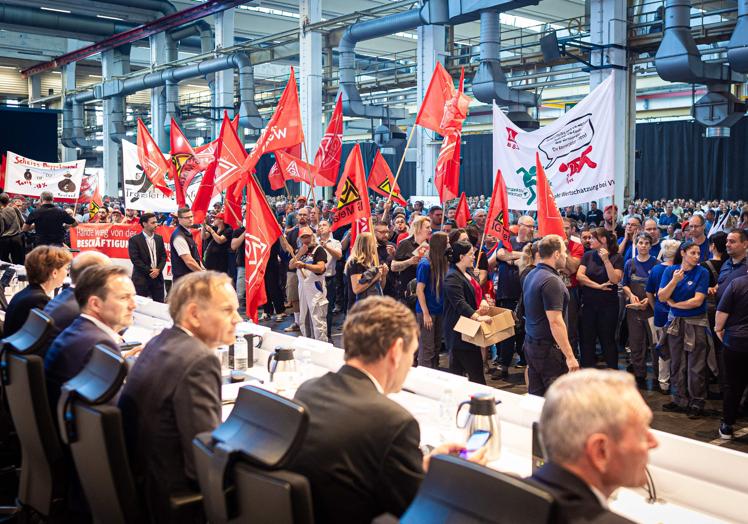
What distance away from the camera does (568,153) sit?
839cm

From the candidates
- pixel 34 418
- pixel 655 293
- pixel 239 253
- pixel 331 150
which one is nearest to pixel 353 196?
pixel 331 150

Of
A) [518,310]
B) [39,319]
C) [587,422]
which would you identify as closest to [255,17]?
[518,310]

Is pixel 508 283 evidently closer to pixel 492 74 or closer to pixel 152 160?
pixel 152 160

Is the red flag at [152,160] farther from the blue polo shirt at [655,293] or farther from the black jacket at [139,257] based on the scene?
the blue polo shirt at [655,293]

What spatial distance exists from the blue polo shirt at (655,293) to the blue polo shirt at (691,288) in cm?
32

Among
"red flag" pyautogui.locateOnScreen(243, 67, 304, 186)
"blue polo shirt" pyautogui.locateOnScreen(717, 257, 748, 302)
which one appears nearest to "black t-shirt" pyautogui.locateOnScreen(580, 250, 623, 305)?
"blue polo shirt" pyautogui.locateOnScreen(717, 257, 748, 302)

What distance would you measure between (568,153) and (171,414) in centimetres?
657

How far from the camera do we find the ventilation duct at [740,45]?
1134cm

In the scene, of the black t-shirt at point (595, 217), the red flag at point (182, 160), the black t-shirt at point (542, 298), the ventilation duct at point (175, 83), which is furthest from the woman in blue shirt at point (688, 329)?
the ventilation duct at point (175, 83)

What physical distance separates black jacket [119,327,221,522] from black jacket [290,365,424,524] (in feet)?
1.54

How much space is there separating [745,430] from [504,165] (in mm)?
4091

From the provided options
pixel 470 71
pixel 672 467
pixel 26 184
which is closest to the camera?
pixel 672 467

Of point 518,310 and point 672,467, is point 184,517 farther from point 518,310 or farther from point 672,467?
point 518,310

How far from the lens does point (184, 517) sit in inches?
101
